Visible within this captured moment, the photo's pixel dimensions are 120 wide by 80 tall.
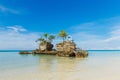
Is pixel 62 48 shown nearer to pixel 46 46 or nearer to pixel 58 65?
pixel 46 46

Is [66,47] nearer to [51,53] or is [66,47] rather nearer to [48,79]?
[51,53]

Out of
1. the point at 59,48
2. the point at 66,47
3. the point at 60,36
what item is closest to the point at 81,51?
the point at 66,47

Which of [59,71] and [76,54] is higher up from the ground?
[76,54]

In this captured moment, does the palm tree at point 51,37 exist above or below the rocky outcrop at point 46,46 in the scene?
above

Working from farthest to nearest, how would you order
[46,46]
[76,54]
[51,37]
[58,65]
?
[51,37] < [46,46] < [76,54] < [58,65]

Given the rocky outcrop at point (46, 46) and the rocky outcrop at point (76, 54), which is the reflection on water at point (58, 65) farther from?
the rocky outcrop at point (46, 46)

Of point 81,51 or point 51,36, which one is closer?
point 81,51

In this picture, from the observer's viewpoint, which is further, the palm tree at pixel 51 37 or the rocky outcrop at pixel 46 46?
the palm tree at pixel 51 37

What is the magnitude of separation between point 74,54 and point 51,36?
19.4 metres

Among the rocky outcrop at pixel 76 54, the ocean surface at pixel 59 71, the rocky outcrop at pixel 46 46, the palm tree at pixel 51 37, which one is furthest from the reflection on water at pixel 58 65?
the palm tree at pixel 51 37

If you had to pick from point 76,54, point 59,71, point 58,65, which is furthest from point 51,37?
point 59,71

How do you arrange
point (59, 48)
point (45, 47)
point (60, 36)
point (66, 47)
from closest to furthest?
point (66, 47) < point (59, 48) < point (60, 36) < point (45, 47)

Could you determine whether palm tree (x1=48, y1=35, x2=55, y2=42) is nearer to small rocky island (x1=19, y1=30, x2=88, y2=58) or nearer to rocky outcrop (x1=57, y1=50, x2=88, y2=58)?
small rocky island (x1=19, y1=30, x2=88, y2=58)

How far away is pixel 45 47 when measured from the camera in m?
55.8
